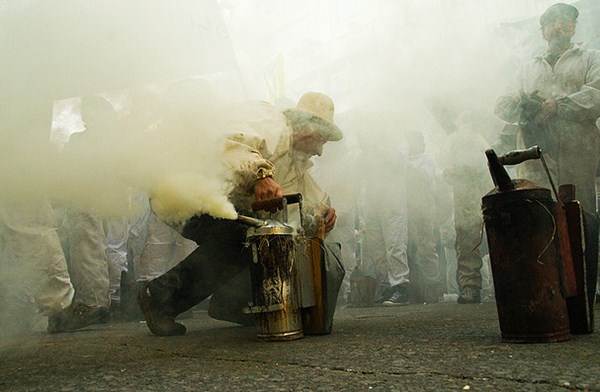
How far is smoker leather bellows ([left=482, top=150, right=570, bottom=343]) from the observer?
6.18ft

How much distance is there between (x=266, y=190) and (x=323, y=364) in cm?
96

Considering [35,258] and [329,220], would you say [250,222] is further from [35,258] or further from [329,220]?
[35,258]

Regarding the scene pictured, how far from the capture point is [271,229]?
2.31m

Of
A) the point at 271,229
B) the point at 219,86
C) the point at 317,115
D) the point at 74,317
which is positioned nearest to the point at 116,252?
the point at 74,317

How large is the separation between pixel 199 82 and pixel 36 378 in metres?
1.88

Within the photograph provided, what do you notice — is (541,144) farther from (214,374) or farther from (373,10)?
(214,374)

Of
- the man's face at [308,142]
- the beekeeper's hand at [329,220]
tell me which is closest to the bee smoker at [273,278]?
the beekeeper's hand at [329,220]

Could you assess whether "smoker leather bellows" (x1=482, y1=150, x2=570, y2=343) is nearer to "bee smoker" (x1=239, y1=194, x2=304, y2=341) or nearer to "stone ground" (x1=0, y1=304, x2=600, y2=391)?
"stone ground" (x1=0, y1=304, x2=600, y2=391)

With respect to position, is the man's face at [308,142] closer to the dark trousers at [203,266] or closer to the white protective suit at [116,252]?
the dark trousers at [203,266]

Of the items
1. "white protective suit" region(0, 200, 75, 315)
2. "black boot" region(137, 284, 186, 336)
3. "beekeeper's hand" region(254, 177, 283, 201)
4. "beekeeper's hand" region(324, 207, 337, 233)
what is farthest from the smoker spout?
"white protective suit" region(0, 200, 75, 315)

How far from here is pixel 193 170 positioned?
2590 mm

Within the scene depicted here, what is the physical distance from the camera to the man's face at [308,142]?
10.7ft

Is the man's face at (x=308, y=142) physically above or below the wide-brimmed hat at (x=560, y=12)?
Result: below

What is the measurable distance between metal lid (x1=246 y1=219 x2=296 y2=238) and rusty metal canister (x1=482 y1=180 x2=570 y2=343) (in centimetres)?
86
